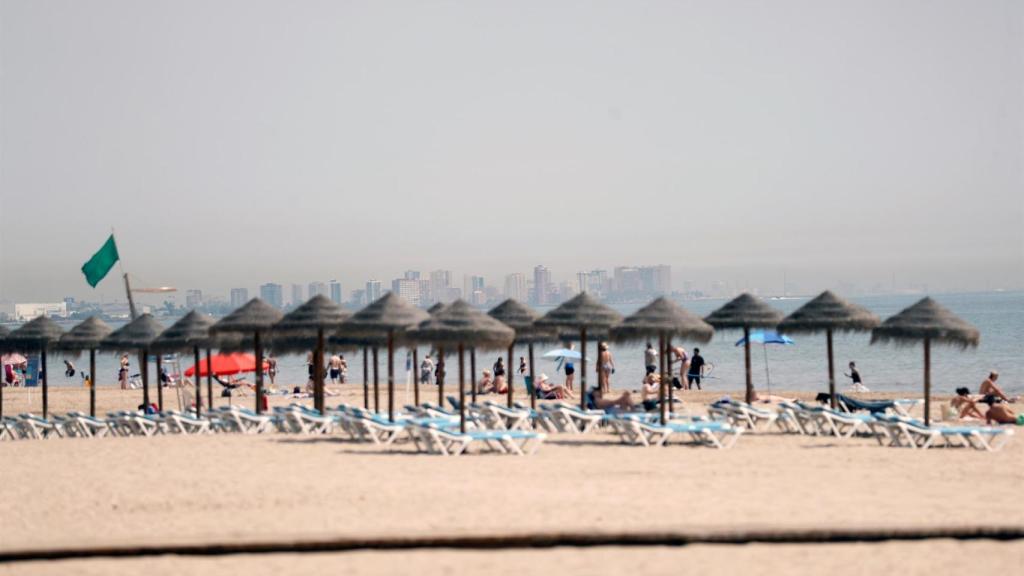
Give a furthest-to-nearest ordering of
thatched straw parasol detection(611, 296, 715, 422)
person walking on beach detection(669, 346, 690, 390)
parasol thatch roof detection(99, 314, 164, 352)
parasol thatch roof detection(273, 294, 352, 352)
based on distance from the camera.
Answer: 1. person walking on beach detection(669, 346, 690, 390)
2. parasol thatch roof detection(99, 314, 164, 352)
3. parasol thatch roof detection(273, 294, 352, 352)
4. thatched straw parasol detection(611, 296, 715, 422)

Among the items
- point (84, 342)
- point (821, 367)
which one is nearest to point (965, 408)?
point (84, 342)

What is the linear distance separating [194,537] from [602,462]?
5.83m

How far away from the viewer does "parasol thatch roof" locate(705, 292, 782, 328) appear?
1850cm

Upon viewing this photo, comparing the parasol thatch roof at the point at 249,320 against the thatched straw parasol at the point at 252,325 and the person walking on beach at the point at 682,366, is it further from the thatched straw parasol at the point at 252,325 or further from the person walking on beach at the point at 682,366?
the person walking on beach at the point at 682,366

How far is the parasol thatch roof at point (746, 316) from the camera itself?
18500 millimetres

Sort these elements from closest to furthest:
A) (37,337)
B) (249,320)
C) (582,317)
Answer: (582,317) < (249,320) < (37,337)

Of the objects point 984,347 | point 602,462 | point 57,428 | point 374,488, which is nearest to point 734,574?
point 374,488

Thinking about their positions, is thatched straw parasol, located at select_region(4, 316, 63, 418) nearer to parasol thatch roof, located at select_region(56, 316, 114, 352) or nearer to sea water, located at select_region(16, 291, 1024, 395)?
parasol thatch roof, located at select_region(56, 316, 114, 352)

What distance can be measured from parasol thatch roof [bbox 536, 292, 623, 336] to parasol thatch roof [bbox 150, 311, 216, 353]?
5191 millimetres

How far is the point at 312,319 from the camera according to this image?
1772cm

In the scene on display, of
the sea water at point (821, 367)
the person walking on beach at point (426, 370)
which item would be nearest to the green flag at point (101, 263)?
the sea water at point (821, 367)

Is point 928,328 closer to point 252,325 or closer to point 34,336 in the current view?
point 252,325

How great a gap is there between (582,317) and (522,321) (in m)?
1.68

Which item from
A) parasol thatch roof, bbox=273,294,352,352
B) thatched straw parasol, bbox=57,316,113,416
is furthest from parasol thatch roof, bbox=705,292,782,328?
thatched straw parasol, bbox=57,316,113,416
